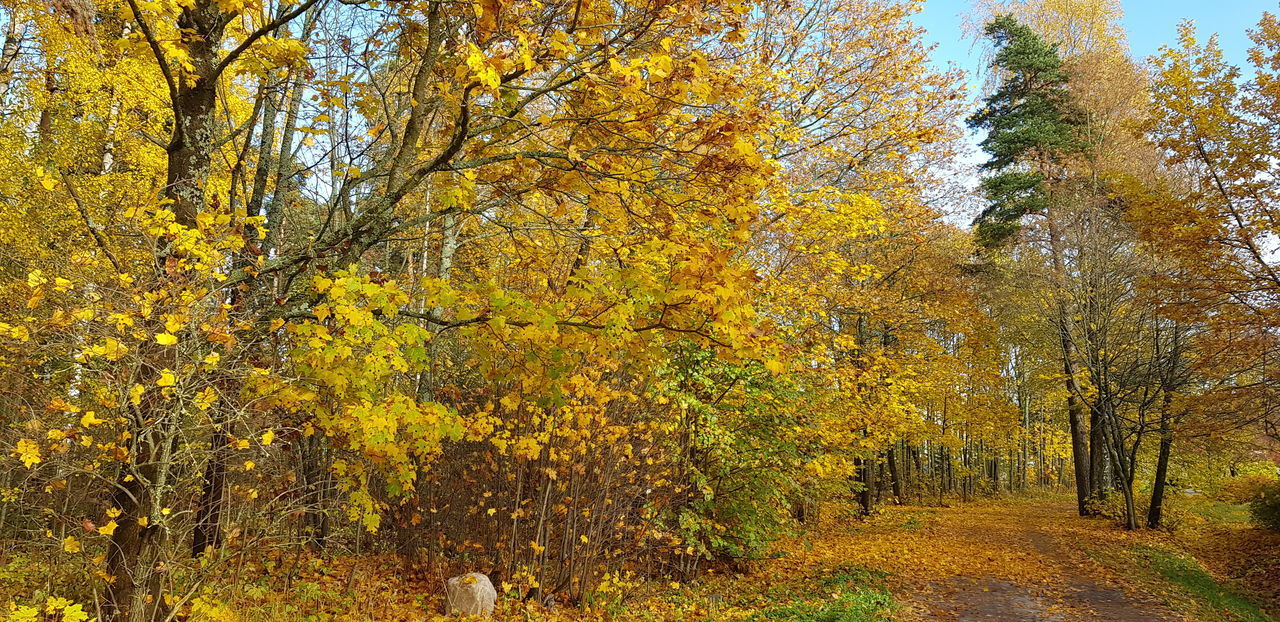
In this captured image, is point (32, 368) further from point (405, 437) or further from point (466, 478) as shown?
point (466, 478)

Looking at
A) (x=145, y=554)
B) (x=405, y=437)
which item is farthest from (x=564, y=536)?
(x=145, y=554)

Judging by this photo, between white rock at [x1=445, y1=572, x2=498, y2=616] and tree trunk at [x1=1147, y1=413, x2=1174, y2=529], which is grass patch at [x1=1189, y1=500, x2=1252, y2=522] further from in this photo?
white rock at [x1=445, y1=572, x2=498, y2=616]

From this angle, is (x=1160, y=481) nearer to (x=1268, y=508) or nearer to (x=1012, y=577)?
(x=1268, y=508)

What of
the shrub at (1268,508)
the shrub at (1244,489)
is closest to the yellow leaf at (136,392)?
the shrub at (1268,508)

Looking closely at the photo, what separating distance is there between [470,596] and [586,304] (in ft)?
10.0

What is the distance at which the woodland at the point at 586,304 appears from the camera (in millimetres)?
3373

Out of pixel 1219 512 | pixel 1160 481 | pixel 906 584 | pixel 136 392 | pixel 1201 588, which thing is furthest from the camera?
pixel 1219 512

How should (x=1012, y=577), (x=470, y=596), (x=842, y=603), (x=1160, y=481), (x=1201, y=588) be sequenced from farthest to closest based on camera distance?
(x=1160, y=481) < (x=1012, y=577) < (x=1201, y=588) < (x=842, y=603) < (x=470, y=596)

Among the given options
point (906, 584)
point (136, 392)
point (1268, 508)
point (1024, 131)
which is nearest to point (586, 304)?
point (136, 392)

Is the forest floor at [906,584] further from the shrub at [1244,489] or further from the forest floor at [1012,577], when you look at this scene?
the shrub at [1244,489]

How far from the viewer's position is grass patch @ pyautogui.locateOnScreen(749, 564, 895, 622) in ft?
22.6

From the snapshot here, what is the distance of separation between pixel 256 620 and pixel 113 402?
2.86 m

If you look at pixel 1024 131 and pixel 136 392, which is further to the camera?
pixel 1024 131

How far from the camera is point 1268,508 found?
11.7 meters
